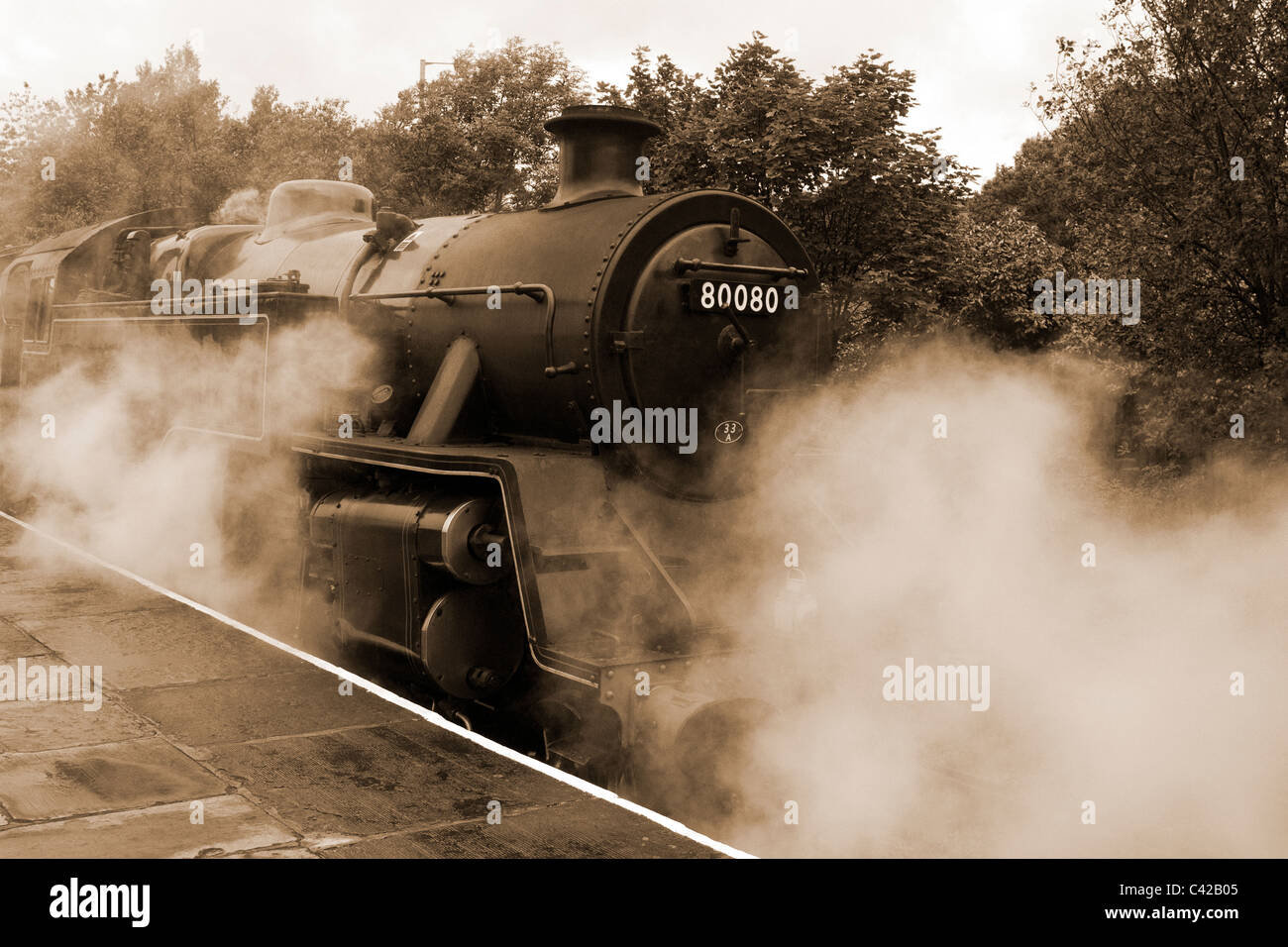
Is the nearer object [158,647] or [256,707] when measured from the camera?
[256,707]

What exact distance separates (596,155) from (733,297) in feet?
3.87

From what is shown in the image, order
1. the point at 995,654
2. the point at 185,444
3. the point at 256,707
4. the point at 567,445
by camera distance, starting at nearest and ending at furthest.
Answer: the point at 256,707
the point at 567,445
the point at 995,654
the point at 185,444

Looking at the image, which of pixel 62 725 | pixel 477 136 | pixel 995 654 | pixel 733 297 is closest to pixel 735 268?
pixel 733 297

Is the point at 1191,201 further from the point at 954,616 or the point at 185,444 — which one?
the point at 185,444

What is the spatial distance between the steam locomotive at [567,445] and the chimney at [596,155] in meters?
0.01

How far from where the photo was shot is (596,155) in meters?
6.16

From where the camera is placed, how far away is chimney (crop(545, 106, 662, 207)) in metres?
6.13

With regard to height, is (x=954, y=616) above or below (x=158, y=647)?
above

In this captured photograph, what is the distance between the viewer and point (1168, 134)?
39.0 feet

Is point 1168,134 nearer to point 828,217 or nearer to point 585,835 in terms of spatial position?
point 828,217

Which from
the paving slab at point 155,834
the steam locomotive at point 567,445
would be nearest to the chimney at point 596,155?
the steam locomotive at point 567,445

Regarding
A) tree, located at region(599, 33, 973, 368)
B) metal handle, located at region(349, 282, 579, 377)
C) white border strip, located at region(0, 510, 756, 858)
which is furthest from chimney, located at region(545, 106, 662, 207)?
tree, located at region(599, 33, 973, 368)
